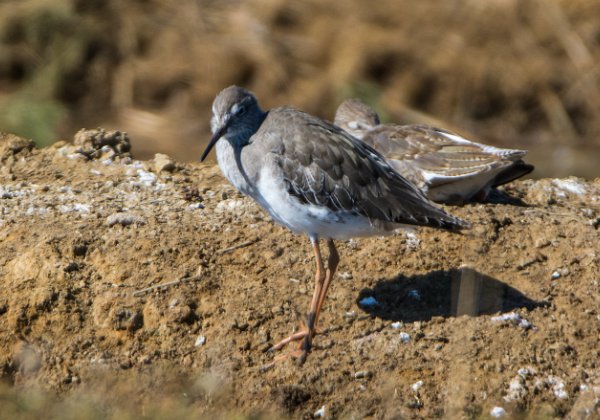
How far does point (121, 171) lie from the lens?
8.47 meters

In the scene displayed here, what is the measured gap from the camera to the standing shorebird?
265 inches

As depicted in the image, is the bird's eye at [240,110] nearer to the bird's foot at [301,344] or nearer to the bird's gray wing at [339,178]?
the bird's gray wing at [339,178]

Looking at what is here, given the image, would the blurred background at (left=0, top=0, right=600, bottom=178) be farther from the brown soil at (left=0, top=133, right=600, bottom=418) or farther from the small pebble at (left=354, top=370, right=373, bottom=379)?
the small pebble at (left=354, top=370, right=373, bottom=379)

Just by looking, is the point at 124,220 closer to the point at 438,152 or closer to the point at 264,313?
the point at 264,313

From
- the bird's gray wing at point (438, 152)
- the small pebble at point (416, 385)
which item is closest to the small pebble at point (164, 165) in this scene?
the bird's gray wing at point (438, 152)

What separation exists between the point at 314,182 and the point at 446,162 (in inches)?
85.3

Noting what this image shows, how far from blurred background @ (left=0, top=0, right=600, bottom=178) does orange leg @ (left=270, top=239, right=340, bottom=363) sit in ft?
21.3

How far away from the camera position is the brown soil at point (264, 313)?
6.45 m

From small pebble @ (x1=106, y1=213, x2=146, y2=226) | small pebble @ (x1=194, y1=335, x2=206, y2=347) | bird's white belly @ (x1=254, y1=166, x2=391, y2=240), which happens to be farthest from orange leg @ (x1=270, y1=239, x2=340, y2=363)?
small pebble @ (x1=106, y1=213, x2=146, y2=226)

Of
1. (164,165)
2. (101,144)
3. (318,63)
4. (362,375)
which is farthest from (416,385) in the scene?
(318,63)

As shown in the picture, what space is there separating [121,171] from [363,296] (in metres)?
2.48

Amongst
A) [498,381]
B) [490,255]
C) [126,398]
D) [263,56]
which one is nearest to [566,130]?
[263,56]

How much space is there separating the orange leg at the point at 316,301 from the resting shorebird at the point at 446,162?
5.74 ft

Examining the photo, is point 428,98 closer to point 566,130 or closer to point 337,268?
point 566,130
